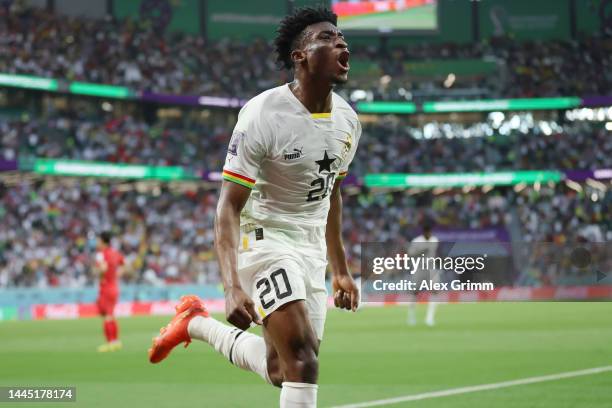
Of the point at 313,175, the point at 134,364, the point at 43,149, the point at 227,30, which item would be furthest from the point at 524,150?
the point at 313,175

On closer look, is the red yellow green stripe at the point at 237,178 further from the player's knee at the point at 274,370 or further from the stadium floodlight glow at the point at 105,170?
the stadium floodlight glow at the point at 105,170

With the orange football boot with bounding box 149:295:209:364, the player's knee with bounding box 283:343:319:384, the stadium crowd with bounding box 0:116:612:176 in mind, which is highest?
the player's knee with bounding box 283:343:319:384

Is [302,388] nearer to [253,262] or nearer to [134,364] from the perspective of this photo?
A: [253,262]

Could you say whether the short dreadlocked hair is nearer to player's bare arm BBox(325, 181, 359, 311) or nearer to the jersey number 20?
the jersey number 20

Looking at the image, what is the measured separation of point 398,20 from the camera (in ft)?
190

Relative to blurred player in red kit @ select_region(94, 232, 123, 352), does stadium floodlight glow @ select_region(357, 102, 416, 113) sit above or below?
below

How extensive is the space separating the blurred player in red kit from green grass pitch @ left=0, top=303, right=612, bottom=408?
34 centimetres

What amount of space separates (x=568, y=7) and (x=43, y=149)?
35.0 metres

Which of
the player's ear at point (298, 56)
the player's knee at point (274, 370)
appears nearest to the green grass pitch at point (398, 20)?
the player's ear at point (298, 56)

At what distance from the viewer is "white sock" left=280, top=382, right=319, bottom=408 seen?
561 cm

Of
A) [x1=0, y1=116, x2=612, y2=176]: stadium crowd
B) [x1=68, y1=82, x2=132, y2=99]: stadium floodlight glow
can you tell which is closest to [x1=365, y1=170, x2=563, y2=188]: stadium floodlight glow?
[x1=0, y1=116, x2=612, y2=176]: stadium crowd

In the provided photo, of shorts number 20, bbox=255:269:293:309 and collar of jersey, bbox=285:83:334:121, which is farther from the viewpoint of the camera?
collar of jersey, bbox=285:83:334:121

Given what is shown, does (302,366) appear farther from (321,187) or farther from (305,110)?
(305,110)

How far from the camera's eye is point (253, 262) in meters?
6.02
